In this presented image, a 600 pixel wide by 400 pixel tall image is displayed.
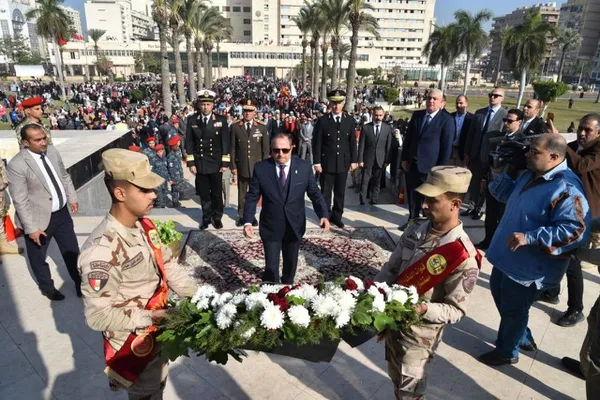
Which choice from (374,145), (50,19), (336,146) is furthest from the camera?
(50,19)

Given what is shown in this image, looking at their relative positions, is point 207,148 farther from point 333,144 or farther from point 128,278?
point 128,278

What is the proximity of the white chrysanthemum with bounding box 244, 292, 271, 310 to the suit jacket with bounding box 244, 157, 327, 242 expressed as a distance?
6.74 ft

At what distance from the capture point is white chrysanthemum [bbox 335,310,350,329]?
6.67 ft

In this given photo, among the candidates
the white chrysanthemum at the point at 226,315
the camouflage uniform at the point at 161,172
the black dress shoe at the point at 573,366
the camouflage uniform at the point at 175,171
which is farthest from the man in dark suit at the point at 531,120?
the camouflage uniform at the point at 161,172

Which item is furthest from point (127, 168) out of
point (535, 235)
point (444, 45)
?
point (444, 45)

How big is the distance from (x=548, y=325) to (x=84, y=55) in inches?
4379

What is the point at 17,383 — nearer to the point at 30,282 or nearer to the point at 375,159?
the point at 30,282

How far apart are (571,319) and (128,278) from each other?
4280 mm

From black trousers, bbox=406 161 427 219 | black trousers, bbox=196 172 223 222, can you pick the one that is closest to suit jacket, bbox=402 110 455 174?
black trousers, bbox=406 161 427 219

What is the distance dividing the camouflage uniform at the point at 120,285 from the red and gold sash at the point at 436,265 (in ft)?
5.16

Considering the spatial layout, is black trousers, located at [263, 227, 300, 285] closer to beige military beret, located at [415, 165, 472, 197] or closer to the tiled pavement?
the tiled pavement

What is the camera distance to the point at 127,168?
2115 mm

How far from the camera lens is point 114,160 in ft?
6.94

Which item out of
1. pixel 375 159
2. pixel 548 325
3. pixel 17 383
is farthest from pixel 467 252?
pixel 375 159
